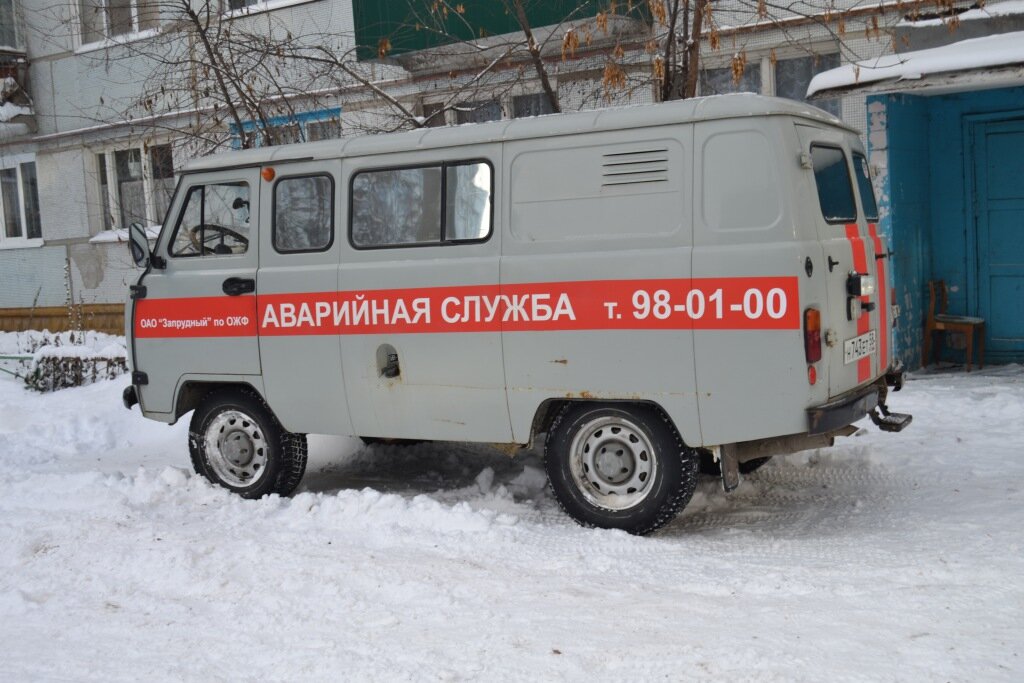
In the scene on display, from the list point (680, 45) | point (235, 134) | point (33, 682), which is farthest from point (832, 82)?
→ point (33, 682)

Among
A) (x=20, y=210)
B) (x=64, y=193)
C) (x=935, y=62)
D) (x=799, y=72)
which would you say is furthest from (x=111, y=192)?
(x=935, y=62)

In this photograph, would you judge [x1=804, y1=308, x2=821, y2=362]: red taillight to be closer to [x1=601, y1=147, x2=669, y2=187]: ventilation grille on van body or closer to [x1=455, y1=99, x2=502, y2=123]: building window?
[x1=601, y1=147, x2=669, y2=187]: ventilation grille on van body

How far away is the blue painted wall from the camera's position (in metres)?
10.8

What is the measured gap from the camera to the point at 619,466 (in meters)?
5.96

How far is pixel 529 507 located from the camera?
6.52 metres

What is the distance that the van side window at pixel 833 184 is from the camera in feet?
18.8

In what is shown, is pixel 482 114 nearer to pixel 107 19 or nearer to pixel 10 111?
pixel 107 19

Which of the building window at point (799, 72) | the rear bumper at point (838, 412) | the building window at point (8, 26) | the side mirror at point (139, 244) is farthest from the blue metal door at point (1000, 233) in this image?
the building window at point (8, 26)

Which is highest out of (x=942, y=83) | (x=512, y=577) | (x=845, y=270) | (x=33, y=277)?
(x=942, y=83)

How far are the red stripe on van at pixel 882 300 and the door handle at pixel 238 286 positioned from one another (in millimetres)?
3878

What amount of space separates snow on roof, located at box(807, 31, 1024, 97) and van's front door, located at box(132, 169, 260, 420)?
5321 mm

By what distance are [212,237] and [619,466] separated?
3.18m

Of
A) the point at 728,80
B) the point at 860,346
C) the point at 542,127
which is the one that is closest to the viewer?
the point at 860,346

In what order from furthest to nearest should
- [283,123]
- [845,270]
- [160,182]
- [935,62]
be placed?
[160,182] → [283,123] → [935,62] → [845,270]
